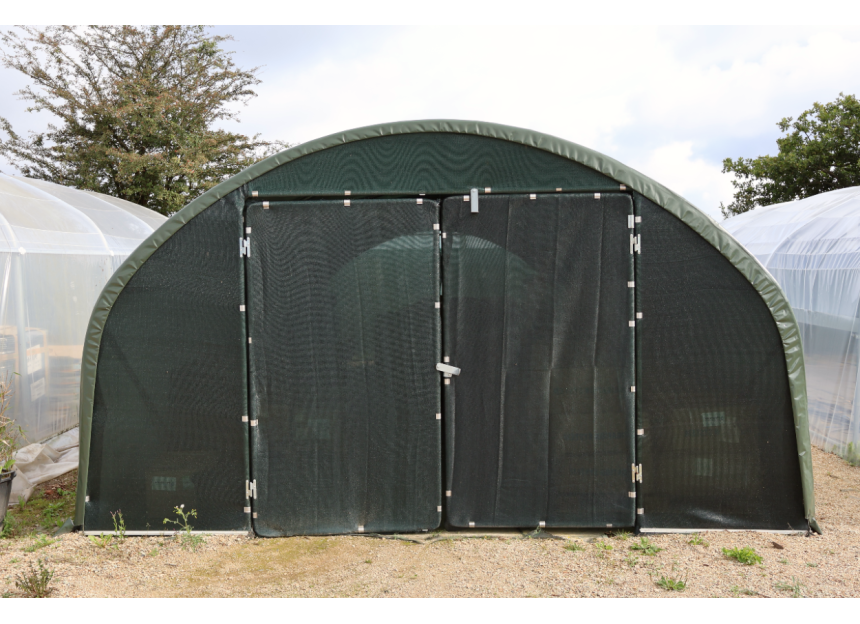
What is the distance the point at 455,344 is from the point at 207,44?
16719mm

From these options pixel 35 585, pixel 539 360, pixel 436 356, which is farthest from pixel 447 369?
pixel 35 585

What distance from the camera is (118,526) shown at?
14.7ft

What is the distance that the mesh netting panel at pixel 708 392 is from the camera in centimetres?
435

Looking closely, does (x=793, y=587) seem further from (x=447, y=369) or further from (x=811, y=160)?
(x=811, y=160)

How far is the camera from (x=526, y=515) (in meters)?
4.47

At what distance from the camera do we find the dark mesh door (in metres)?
4.39

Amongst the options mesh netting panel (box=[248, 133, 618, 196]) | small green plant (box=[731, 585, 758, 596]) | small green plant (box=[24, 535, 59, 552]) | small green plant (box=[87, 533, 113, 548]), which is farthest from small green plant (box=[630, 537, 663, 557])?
small green plant (box=[24, 535, 59, 552])

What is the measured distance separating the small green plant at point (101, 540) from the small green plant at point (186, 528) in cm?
39

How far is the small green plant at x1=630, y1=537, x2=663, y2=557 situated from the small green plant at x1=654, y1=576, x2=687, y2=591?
1.32 ft

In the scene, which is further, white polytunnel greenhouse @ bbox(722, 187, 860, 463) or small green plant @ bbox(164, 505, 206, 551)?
white polytunnel greenhouse @ bbox(722, 187, 860, 463)

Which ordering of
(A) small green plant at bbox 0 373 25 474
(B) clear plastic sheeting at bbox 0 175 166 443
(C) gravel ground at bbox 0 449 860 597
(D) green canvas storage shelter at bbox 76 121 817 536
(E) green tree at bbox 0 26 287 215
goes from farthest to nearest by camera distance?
(E) green tree at bbox 0 26 287 215 → (B) clear plastic sheeting at bbox 0 175 166 443 → (A) small green plant at bbox 0 373 25 474 → (D) green canvas storage shelter at bbox 76 121 817 536 → (C) gravel ground at bbox 0 449 860 597

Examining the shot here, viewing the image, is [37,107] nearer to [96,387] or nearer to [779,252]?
[96,387]

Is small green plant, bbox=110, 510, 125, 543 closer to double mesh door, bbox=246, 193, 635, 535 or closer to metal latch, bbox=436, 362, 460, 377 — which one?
double mesh door, bbox=246, 193, 635, 535

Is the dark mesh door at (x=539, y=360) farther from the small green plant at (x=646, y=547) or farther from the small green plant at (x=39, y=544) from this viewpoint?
the small green plant at (x=39, y=544)
